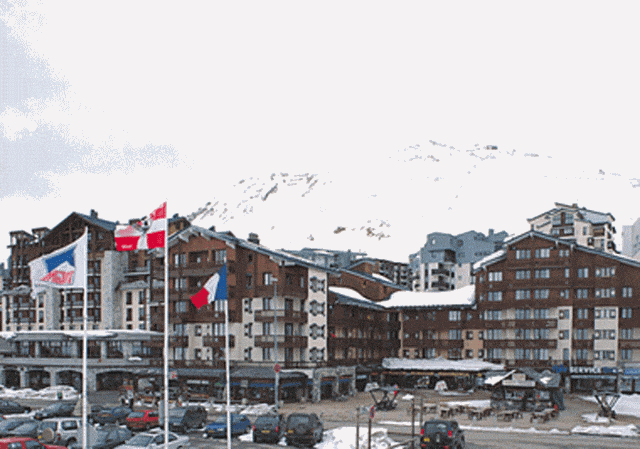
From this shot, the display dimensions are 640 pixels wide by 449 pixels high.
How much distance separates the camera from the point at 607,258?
8500cm

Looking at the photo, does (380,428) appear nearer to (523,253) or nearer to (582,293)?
(582,293)

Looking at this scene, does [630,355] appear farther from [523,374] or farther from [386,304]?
[386,304]

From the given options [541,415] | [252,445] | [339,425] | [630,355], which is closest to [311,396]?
[339,425]

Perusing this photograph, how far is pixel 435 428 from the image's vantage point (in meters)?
39.4

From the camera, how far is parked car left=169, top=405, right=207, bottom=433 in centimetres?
4906

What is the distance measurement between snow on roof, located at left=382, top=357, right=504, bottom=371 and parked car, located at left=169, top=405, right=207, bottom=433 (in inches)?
1802

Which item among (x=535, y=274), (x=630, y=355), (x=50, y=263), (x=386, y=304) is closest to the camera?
(x=50, y=263)

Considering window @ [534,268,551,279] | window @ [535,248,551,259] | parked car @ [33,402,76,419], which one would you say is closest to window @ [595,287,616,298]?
window @ [534,268,551,279]

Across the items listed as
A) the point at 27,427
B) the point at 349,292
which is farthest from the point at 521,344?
the point at 27,427

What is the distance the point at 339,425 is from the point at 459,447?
14.8m

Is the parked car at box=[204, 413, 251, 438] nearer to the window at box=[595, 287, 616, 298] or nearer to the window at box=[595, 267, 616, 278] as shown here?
the window at box=[595, 287, 616, 298]

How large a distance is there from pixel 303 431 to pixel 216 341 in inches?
1443

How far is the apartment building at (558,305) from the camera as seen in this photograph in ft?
274

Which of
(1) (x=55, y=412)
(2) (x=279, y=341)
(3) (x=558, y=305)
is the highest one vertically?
(3) (x=558, y=305)
